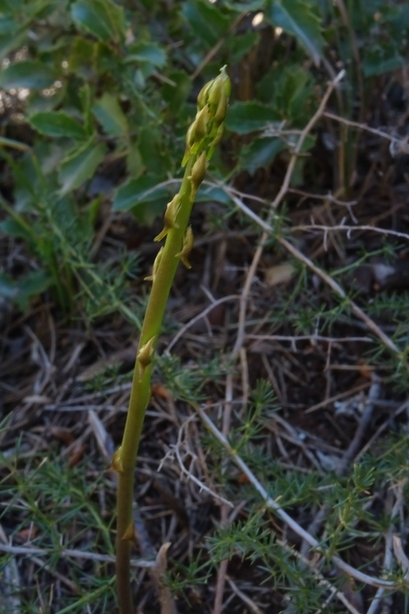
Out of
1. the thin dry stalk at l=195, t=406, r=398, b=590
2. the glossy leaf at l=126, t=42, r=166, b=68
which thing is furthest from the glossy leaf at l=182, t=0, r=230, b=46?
the thin dry stalk at l=195, t=406, r=398, b=590

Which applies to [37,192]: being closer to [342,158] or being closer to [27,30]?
[27,30]

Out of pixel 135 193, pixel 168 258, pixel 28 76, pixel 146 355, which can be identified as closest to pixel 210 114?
pixel 168 258

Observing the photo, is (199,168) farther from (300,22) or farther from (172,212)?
(300,22)

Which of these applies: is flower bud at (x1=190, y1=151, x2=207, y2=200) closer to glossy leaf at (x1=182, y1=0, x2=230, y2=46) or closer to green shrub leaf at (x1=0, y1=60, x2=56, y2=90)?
glossy leaf at (x1=182, y1=0, x2=230, y2=46)

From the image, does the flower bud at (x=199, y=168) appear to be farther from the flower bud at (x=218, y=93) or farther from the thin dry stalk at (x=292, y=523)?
the thin dry stalk at (x=292, y=523)

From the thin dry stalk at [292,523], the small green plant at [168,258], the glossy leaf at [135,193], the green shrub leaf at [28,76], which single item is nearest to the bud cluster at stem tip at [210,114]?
the small green plant at [168,258]
